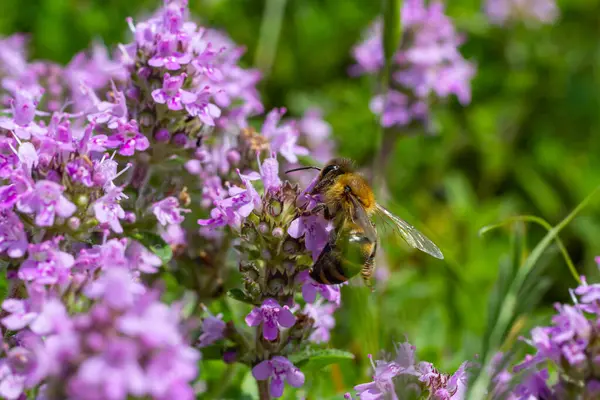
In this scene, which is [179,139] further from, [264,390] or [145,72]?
[264,390]

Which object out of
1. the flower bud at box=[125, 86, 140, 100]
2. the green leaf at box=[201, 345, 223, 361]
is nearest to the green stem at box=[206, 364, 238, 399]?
the green leaf at box=[201, 345, 223, 361]

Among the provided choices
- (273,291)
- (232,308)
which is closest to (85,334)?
(273,291)

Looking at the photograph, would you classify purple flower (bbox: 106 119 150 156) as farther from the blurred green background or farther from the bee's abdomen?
the blurred green background

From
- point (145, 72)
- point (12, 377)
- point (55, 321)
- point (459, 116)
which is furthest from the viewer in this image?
point (459, 116)

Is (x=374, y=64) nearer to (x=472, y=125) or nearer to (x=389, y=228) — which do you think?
(x=472, y=125)

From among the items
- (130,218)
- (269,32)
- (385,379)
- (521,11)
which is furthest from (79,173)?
(521,11)

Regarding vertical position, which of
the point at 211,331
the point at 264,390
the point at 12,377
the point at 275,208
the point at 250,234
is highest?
the point at 275,208

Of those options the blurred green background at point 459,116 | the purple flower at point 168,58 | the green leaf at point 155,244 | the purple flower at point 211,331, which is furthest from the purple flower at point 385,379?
the blurred green background at point 459,116
